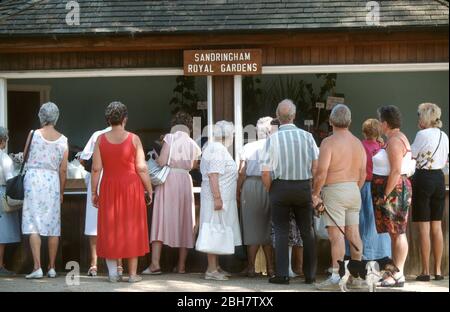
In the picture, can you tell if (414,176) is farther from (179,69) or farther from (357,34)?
(179,69)

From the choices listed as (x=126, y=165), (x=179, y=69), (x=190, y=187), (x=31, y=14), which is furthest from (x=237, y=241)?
(x=31, y=14)

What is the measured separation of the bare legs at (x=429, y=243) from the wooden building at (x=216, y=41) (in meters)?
0.59

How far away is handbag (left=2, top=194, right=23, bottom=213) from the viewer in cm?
1009

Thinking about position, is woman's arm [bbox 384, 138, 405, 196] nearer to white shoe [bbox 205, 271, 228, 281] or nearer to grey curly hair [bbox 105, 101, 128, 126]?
white shoe [bbox 205, 271, 228, 281]

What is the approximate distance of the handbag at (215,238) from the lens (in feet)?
31.7

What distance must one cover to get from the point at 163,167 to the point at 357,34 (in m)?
2.74

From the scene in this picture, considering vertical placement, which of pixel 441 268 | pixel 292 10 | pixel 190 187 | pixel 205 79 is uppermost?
pixel 292 10

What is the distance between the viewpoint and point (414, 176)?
9.88 meters

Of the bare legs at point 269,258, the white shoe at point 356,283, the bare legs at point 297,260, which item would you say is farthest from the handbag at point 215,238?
the white shoe at point 356,283

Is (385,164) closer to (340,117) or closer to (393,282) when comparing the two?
(340,117)

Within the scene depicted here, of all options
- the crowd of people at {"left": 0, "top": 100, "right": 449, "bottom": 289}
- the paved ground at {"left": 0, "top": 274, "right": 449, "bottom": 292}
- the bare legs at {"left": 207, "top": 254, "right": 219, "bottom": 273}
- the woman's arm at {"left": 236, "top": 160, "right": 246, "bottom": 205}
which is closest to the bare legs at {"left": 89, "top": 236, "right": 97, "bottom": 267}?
the crowd of people at {"left": 0, "top": 100, "right": 449, "bottom": 289}

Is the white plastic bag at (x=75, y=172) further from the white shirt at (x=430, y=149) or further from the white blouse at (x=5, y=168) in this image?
the white shirt at (x=430, y=149)

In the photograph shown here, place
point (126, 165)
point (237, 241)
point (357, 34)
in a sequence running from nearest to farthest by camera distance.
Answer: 1. point (126, 165)
2. point (237, 241)
3. point (357, 34)

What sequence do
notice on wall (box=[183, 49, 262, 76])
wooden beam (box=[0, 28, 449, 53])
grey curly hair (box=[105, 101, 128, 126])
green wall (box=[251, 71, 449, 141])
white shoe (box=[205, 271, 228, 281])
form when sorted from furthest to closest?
green wall (box=[251, 71, 449, 141]) < notice on wall (box=[183, 49, 262, 76]) < wooden beam (box=[0, 28, 449, 53]) < white shoe (box=[205, 271, 228, 281]) < grey curly hair (box=[105, 101, 128, 126])
